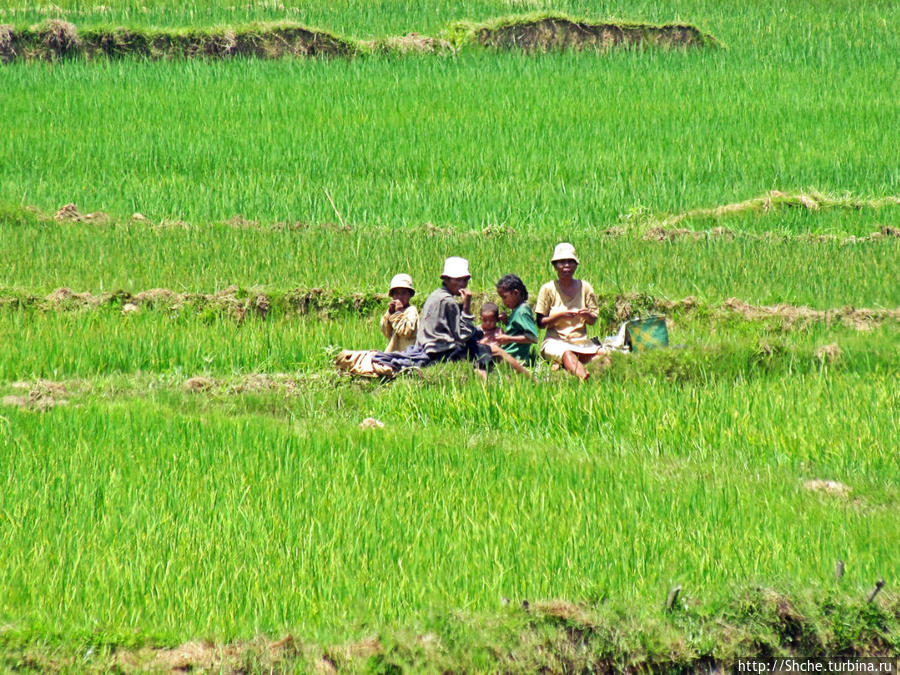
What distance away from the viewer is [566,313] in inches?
316

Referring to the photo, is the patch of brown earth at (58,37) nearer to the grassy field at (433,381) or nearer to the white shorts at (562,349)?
the grassy field at (433,381)

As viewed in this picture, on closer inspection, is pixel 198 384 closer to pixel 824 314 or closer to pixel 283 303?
pixel 283 303

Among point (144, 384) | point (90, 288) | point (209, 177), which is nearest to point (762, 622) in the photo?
point (144, 384)

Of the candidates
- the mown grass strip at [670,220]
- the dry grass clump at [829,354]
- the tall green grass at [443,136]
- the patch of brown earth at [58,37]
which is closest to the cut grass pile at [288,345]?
the dry grass clump at [829,354]

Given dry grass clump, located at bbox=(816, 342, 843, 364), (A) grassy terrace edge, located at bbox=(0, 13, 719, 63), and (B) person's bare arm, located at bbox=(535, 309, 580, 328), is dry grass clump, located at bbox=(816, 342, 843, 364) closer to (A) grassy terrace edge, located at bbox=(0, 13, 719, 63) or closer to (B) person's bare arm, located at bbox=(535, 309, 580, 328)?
(B) person's bare arm, located at bbox=(535, 309, 580, 328)

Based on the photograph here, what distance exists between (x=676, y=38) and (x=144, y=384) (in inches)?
532

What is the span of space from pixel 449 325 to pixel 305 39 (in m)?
11.4

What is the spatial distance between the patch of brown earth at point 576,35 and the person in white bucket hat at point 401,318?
11.4 metres

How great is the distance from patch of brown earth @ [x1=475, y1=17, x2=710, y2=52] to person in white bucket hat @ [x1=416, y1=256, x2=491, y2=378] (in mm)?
11654

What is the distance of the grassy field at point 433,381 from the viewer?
4.46 meters

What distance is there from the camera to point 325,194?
41.6ft

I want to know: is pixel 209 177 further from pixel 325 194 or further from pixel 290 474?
pixel 290 474

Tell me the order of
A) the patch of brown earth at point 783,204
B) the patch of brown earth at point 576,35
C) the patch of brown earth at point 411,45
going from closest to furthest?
1. the patch of brown earth at point 783,204
2. the patch of brown earth at point 411,45
3. the patch of brown earth at point 576,35

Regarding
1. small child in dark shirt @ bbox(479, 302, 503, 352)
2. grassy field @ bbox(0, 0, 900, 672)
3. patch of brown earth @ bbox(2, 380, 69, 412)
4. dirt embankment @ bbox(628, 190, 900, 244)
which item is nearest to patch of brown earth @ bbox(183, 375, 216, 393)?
grassy field @ bbox(0, 0, 900, 672)
